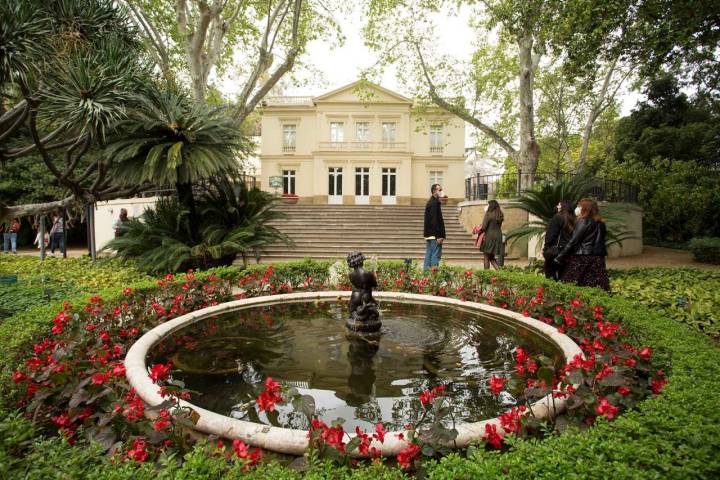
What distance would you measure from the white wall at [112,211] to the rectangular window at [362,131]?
55.6 ft

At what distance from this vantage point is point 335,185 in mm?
27781

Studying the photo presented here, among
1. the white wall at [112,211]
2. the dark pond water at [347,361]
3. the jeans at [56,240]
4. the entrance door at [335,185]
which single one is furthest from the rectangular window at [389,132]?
the dark pond water at [347,361]

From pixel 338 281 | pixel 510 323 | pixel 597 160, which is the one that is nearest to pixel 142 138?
pixel 338 281

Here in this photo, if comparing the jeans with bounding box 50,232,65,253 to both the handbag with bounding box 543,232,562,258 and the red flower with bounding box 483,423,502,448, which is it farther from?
the red flower with bounding box 483,423,502,448

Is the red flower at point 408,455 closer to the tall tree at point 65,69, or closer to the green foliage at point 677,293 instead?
the green foliage at point 677,293

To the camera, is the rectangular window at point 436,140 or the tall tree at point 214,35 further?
the rectangular window at point 436,140

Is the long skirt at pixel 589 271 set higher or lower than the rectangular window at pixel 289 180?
lower

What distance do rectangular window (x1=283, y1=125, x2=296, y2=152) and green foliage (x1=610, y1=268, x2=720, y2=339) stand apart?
2418 cm

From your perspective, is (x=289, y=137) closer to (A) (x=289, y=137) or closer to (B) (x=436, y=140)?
(A) (x=289, y=137)

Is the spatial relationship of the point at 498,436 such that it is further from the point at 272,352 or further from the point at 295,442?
the point at 272,352

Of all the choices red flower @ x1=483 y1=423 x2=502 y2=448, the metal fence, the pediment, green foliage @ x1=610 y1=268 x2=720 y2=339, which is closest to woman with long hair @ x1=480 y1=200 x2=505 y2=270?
green foliage @ x1=610 y1=268 x2=720 y2=339

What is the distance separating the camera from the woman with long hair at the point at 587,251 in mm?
5203

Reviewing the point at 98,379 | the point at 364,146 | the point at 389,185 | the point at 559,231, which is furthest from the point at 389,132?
Result: the point at 98,379

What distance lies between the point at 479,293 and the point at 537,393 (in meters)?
3.85
